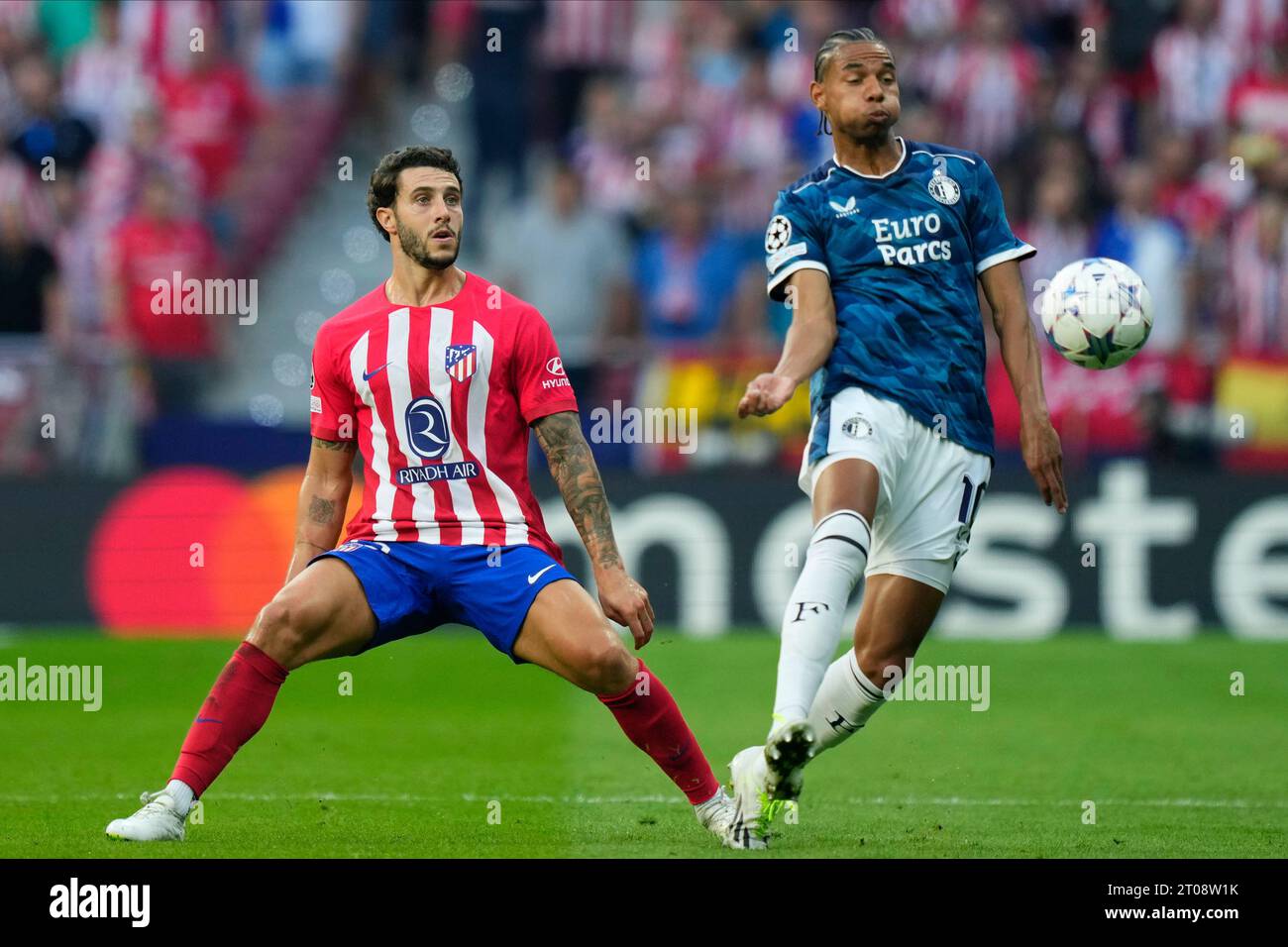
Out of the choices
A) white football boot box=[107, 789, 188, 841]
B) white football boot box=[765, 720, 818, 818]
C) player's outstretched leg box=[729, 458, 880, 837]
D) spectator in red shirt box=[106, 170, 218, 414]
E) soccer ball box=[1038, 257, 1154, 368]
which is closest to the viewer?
white football boot box=[765, 720, 818, 818]

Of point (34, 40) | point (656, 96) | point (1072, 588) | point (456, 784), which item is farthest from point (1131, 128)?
point (456, 784)

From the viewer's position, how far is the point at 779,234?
22.5 ft

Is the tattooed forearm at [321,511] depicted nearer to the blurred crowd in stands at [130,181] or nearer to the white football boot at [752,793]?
the white football boot at [752,793]

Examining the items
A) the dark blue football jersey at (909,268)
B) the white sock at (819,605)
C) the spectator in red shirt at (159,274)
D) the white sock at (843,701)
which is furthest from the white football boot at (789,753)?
the spectator in red shirt at (159,274)

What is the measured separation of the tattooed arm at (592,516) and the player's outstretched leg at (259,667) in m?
0.72

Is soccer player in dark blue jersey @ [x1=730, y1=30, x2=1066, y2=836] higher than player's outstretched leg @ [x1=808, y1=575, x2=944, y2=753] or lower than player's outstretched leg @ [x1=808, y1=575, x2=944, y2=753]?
higher

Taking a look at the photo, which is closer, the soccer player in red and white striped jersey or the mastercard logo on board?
the soccer player in red and white striped jersey

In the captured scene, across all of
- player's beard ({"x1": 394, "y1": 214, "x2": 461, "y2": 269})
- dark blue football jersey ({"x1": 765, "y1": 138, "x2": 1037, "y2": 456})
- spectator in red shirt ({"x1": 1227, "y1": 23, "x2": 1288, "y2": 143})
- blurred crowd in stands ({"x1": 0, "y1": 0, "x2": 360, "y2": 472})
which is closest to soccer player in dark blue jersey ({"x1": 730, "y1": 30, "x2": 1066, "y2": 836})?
dark blue football jersey ({"x1": 765, "y1": 138, "x2": 1037, "y2": 456})

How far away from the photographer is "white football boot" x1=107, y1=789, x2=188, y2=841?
6270 mm

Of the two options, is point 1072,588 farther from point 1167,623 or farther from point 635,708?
point 635,708

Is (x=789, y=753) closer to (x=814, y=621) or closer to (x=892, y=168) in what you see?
(x=814, y=621)

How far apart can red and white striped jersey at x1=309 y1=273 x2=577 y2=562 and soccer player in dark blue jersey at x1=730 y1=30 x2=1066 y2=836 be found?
854mm

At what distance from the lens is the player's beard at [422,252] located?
654 cm

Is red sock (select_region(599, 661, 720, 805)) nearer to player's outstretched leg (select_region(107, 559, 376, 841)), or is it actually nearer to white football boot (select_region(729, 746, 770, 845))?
white football boot (select_region(729, 746, 770, 845))
